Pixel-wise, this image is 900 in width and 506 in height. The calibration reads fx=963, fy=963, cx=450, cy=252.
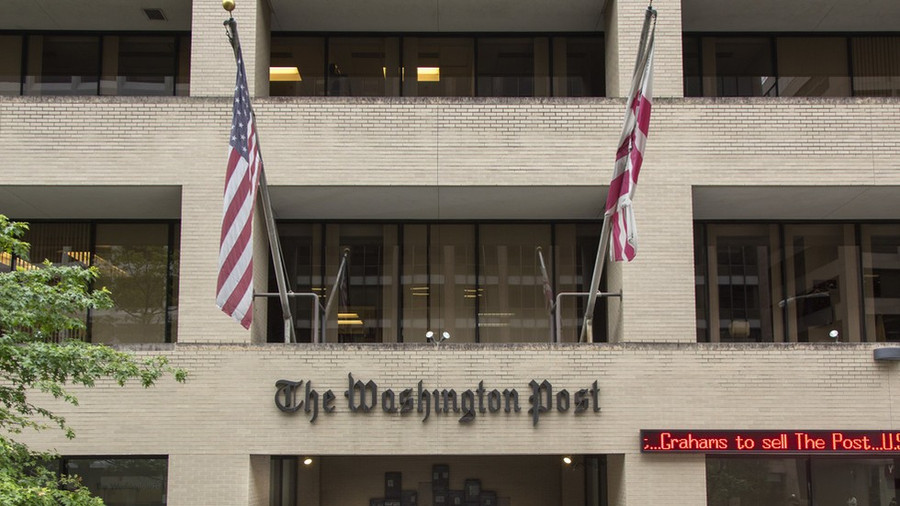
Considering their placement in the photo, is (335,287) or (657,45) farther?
(335,287)

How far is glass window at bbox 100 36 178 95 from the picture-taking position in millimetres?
19938

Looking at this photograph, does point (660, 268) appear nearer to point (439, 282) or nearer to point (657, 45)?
point (657, 45)

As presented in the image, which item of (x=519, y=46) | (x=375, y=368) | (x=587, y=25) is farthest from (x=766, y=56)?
(x=375, y=368)

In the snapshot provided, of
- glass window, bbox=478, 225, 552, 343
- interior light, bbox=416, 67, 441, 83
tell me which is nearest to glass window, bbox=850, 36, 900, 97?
glass window, bbox=478, 225, 552, 343

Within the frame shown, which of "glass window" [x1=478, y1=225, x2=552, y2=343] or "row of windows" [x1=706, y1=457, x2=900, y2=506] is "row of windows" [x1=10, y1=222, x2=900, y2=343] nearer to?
"glass window" [x1=478, y1=225, x2=552, y2=343]

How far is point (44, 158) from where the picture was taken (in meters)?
17.6

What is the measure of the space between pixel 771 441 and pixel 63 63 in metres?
15.7

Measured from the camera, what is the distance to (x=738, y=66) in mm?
20203

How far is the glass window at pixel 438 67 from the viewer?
66.3 ft

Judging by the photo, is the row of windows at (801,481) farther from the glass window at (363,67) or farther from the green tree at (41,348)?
the green tree at (41,348)

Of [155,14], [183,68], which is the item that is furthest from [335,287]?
[155,14]

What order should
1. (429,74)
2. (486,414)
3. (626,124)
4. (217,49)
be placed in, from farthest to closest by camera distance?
(429,74)
(217,49)
(486,414)
(626,124)

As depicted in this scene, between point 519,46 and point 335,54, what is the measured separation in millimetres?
3887

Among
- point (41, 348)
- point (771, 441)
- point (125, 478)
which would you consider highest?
point (41, 348)
